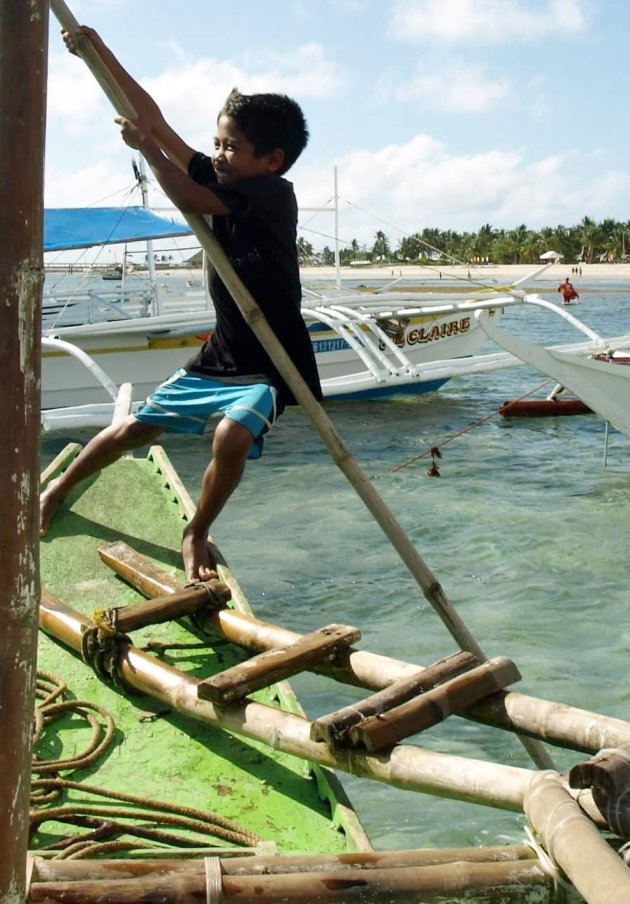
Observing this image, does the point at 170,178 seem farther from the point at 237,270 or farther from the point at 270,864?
the point at 270,864

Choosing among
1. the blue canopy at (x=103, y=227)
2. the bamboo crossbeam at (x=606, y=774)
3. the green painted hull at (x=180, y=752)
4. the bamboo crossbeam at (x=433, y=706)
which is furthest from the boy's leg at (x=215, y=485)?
the blue canopy at (x=103, y=227)

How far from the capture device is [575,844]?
1908 millimetres

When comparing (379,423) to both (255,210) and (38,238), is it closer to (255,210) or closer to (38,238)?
(255,210)

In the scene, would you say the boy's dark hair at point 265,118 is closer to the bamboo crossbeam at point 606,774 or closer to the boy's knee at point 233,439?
the boy's knee at point 233,439

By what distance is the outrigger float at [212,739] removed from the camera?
5.51 ft

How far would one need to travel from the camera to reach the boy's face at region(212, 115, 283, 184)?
3.49 metres

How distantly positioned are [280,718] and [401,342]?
12562 mm

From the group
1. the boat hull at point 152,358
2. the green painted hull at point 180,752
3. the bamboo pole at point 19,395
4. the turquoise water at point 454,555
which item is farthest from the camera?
the boat hull at point 152,358

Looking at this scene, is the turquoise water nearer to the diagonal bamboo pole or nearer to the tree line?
the diagonal bamboo pole

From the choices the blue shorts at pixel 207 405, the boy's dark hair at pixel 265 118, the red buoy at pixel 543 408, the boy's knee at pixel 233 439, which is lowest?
the red buoy at pixel 543 408

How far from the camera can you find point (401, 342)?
49.4 ft

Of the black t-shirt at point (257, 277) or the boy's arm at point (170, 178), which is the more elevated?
the boy's arm at point (170, 178)

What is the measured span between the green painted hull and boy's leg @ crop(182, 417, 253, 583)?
214 millimetres

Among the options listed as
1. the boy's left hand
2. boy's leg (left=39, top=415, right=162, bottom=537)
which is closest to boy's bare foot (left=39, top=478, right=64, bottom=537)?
boy's leg (left=39, top=415, right=162, bottom=537)
